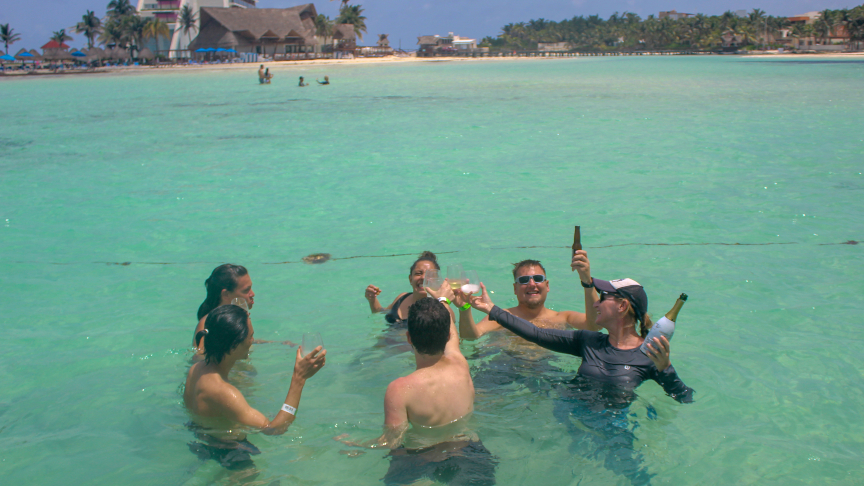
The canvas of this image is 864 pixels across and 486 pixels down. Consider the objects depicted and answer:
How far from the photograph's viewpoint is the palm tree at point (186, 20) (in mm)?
→ 88438

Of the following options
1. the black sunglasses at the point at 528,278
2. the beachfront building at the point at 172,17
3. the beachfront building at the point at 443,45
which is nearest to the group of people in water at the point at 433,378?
the black sunglasses at the point at 528,278

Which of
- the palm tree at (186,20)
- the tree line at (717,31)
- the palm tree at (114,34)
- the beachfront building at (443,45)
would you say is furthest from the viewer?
the beachfront building at (443,45)

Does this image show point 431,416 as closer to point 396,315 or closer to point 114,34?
point 396,315

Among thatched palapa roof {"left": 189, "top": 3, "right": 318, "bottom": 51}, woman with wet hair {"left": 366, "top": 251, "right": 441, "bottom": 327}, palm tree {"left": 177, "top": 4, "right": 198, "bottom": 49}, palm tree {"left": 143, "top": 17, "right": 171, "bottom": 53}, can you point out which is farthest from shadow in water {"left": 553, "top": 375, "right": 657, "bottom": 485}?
palm tree {"left": 177, "top": 4, "right": 198, "bottom": 49}

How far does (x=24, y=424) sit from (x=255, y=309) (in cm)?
251

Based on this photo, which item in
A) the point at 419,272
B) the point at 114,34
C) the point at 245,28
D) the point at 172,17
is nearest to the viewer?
the point at 419,272

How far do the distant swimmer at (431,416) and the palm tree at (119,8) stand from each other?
344ft

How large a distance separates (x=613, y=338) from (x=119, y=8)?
106 m

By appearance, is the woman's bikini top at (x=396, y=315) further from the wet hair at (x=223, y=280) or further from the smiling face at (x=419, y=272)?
Answer: the wet hair at (x=223, y=280)

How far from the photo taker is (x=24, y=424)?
449cm

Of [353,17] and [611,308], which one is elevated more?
[353,17]

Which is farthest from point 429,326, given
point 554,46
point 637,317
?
point 554,46

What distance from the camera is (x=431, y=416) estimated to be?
3.43 metres

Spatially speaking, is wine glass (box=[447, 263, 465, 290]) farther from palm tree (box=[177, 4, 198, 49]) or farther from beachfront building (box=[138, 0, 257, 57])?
palm tree (box=[177, 4, 198, 49])
